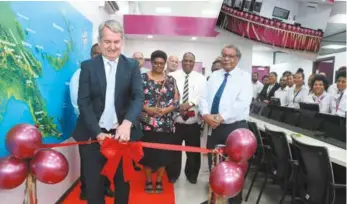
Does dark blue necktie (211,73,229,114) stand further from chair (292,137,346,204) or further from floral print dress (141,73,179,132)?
chair (292,137,346,204)

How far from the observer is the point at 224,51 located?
2.84 metres

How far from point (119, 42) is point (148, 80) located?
1316 mm

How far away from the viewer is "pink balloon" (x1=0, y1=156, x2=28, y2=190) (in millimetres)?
1586

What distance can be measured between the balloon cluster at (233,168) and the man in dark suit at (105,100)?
1.83ft

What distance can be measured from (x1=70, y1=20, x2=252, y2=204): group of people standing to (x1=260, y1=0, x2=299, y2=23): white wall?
242 cm

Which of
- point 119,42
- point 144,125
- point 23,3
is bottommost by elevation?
point 144,125

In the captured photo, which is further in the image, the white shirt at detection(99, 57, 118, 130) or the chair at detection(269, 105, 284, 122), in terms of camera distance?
the chair at detection(269, 105, 284, 122)

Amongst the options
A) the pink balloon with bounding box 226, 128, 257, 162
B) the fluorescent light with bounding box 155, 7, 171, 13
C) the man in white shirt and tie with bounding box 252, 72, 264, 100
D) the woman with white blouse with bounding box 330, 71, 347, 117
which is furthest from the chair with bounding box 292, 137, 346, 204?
the fluorescent light with bounding box 155, 7, 171, 13

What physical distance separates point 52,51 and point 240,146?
5.44ft

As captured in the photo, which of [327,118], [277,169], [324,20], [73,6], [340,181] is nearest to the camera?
[340,181]

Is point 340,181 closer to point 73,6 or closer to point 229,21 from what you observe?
point 73,6

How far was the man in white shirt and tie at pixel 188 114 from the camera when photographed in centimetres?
366

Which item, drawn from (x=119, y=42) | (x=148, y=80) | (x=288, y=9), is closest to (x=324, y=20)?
(x=288, y=9)

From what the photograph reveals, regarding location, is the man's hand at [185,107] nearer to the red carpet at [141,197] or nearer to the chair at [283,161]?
the red carpet at [141,197]
